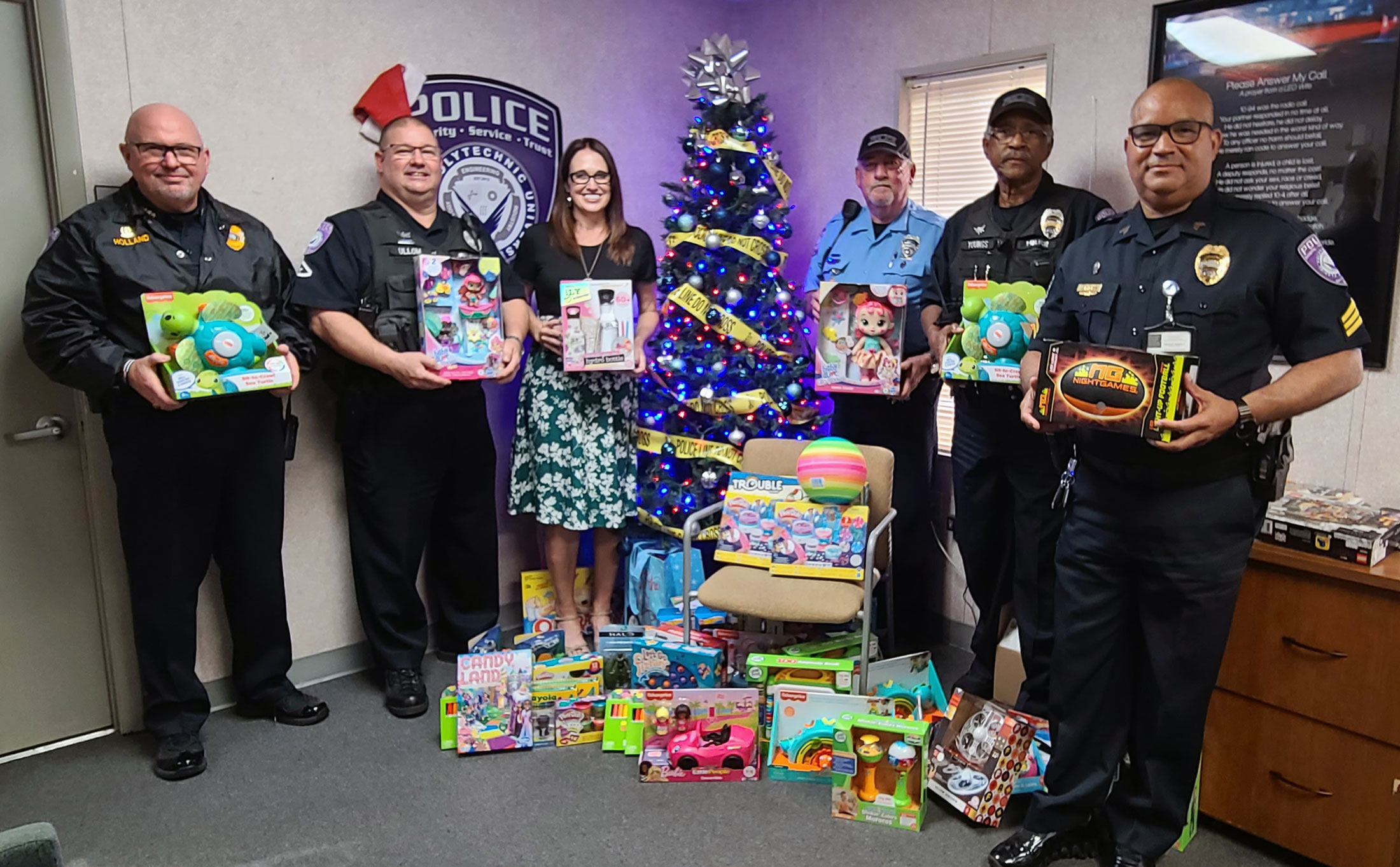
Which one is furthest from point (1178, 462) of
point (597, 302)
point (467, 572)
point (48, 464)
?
point (48, 464)

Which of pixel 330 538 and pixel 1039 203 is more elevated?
pixel 1039 203

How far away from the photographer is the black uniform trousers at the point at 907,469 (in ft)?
11.4

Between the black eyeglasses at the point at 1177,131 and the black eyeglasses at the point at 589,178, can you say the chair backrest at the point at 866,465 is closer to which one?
the black eyeglasses at the point at 589,178

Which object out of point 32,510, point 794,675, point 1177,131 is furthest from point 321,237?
point 1177,131

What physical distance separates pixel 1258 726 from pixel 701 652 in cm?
155

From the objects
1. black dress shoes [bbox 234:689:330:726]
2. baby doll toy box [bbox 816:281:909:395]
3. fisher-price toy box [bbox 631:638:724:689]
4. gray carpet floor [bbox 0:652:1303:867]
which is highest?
baby doll toy box [bbox 816:281:909:395]

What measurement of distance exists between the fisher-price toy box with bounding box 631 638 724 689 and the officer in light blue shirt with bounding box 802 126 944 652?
0.73 meters

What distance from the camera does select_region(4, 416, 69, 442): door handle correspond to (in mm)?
2816

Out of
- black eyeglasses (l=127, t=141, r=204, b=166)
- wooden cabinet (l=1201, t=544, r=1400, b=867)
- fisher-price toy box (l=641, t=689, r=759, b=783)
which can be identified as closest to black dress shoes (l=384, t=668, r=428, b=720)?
fisher-price toy box (l=641, t=689, r=759, b=783)

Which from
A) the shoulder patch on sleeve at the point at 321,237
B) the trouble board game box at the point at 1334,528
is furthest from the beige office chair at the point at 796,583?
the shoulder patch on sleeve at the point at 321,237

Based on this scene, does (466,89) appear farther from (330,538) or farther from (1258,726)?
(1258,726)

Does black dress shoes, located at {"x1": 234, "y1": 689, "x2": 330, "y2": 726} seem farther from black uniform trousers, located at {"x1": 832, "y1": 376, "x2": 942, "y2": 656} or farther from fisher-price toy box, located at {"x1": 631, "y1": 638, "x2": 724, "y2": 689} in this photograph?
black uniform trousers, located at {"x1": 832, "y1": 376, "x2": 942, "y2": 656}

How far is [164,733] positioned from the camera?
9.37ft

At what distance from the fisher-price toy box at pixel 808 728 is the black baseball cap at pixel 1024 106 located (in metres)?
1.82
